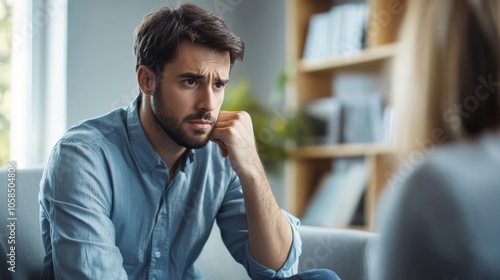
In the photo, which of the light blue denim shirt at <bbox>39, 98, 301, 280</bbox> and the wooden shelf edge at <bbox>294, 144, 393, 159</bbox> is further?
the wooden shelf edge at <bbox>294, 144, 393, 159</bbox>

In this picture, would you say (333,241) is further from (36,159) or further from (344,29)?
(344,29)

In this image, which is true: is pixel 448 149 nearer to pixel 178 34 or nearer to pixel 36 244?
pixel 178 34

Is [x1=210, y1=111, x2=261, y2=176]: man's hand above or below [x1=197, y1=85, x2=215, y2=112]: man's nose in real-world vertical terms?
below

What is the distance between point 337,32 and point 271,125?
37cm

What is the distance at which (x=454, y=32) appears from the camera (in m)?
0.46

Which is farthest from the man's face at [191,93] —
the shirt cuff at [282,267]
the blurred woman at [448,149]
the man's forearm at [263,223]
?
the blurred woman at [448,149]

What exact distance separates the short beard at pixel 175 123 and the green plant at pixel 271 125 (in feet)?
3.31

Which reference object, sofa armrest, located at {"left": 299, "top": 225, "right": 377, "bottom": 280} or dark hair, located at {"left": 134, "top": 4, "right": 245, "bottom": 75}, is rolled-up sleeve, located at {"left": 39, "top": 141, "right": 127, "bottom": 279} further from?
sofa armrest, located at {"left": 299, "top": 225, "right": 377, "bottom": 280}

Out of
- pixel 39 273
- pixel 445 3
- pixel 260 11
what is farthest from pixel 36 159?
pixel 445 3

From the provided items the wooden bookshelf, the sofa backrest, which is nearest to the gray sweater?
the sofa backrest

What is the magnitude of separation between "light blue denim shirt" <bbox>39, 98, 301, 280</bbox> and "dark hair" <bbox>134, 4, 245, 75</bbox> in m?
0.10

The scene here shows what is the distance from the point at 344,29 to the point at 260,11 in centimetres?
35

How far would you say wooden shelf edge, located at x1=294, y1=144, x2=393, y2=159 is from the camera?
1.97m

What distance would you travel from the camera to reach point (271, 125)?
2.23 m
